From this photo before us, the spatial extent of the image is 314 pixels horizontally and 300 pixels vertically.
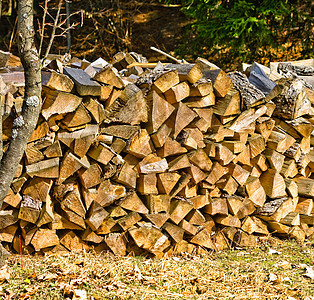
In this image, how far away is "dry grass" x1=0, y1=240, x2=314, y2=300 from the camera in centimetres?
237

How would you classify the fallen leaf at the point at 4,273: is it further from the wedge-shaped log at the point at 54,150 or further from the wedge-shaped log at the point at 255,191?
the wedge-shaped log at the point at 255,191

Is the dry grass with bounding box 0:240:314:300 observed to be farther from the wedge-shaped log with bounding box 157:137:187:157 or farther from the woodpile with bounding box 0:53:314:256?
the wedge-shaped log with bounding box 157:137:187:157

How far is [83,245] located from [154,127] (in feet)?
3.54

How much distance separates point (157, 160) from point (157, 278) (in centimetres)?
92

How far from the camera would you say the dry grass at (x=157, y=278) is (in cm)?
237

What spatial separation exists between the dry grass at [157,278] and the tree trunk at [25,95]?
0.60 m

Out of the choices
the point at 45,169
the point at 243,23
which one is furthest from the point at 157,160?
the point at 243,23

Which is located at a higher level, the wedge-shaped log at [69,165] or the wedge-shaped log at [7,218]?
the wedge-shaped log at [69,165]

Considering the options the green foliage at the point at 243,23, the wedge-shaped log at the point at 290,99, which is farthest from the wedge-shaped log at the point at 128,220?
the green foliage at the point at 243,23

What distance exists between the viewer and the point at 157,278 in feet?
8.88

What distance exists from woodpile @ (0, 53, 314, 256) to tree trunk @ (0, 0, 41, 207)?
0.91 ft

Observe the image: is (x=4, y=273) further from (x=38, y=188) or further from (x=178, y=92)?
(x=178, y=92)

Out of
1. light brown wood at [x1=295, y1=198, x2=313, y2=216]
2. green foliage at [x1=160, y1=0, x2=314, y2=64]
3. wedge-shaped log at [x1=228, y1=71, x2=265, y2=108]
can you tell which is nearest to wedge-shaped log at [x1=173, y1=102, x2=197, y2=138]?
wedge-shaped log at [x1=228, y1=71, x2=265, y2=108]

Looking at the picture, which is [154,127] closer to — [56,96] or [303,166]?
[56,96]
